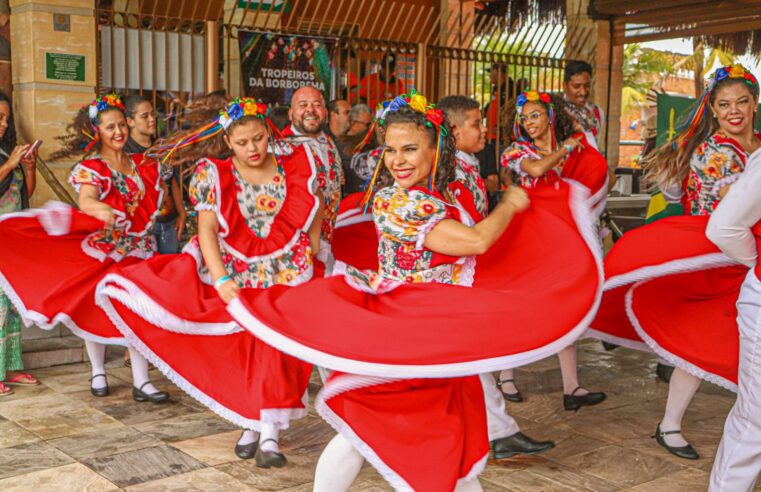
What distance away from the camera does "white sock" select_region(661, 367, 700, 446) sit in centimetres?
408

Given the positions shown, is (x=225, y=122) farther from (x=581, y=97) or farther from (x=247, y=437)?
(x=581, y=97)

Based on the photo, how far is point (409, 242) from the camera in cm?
293

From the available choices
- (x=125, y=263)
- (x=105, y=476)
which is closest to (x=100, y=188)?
(x=125, y=263)

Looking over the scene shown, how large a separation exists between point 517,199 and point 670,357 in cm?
152

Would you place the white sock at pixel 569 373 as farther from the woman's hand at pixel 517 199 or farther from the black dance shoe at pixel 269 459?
the woman's hand at pixel 517 199

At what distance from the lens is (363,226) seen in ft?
12.6

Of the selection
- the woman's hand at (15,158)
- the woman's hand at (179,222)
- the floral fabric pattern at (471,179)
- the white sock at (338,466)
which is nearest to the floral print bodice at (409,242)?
the white sock at (338,466)

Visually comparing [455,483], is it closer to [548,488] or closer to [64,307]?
[548,488]

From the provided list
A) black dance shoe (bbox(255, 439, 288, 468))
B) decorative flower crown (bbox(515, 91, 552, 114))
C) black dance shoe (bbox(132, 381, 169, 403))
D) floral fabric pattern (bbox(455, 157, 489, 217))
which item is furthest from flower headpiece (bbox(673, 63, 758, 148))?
black dance shoe (bbox(132, 381, 169, 403))

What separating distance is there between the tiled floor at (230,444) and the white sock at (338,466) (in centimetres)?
97

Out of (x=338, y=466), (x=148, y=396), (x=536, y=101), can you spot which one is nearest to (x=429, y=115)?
(x=338, y=466)

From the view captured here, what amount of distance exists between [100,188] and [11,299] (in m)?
0.77

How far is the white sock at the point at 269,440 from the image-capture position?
3.91 meters

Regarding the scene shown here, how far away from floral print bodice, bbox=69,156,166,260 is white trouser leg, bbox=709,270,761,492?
328 centimetres
